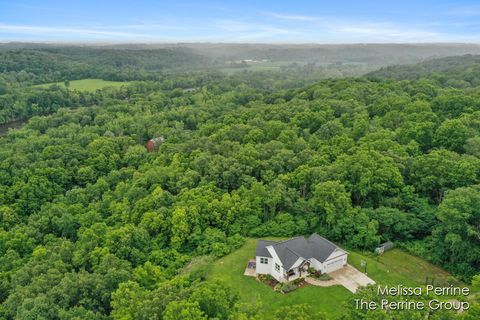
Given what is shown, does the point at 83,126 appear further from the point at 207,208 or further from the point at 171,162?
the point at 207,208

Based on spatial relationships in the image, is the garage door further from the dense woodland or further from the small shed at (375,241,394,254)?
Answer: the small shed at (375,241,394,254)

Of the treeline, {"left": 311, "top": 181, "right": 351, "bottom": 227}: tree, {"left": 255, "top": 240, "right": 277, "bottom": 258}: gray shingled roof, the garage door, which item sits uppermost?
the treeline

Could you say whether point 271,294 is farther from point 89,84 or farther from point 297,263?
point 89,84

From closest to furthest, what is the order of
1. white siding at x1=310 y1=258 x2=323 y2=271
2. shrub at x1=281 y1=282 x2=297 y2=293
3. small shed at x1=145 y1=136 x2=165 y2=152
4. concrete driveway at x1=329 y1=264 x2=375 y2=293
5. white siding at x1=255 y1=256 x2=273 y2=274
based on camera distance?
shrub at x1=281 y1=282 x2=297 y2=293 → concrete driveway at x1=329 y1=264 x2=375 y2=293 → white siding at x1=310 y1=258 x2=323 y2=271 → white siding at x1=255 y1=256 x2=273 y2=274 → small shed at x1=145 y1=136 x2=165 y2=152

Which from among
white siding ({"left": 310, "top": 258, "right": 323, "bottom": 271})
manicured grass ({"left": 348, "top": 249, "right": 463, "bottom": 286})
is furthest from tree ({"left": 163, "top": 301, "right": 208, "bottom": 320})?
manicured grass ({"left": 348, "top": 249, "right": 463, "bottom": 286})

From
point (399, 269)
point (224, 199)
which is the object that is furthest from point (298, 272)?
point (224, 199)

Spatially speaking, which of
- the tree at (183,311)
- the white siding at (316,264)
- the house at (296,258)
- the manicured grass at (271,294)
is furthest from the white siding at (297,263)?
the tree at (183,311)
